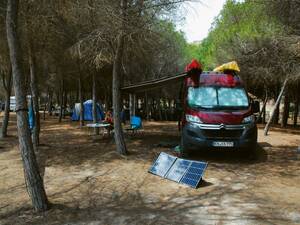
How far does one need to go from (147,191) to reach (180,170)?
107 centimetres

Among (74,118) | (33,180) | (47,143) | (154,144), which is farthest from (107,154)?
(74,118)

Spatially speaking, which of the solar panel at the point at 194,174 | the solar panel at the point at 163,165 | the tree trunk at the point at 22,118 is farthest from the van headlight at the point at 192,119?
the tree trunk at the point at 22,118

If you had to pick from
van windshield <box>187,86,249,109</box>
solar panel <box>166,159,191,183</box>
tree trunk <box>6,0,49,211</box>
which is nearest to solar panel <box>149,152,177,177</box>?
solar panel <box>166,159,191,183</box>

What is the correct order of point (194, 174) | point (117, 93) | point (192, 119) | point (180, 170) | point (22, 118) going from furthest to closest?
point (117, 93)
point (192, 119)
point (180, 170)
point (194, 174)
point (22, 118)

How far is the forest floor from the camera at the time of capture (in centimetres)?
647

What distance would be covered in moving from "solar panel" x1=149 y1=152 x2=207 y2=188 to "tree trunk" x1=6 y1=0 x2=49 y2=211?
9.13ft

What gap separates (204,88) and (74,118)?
23.4 m

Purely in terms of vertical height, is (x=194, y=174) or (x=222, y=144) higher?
(x=222, y=144)

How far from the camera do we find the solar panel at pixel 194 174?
8.31 metres

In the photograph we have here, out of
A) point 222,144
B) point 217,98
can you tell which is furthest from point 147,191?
point 217,98

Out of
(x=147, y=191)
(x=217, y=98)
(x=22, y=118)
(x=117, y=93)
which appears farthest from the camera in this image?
(x=117, y=93)

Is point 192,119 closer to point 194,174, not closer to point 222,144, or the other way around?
point 222,144

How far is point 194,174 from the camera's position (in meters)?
8.54

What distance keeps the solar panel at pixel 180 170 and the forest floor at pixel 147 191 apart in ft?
0.59
